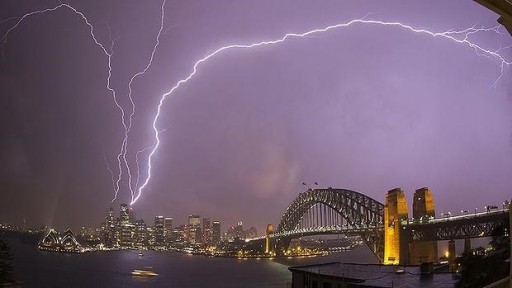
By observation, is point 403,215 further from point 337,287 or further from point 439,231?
point 337,287

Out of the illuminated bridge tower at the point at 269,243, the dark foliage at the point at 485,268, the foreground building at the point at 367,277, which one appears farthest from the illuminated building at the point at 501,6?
the illuminated bridge tower at the point at 269,243

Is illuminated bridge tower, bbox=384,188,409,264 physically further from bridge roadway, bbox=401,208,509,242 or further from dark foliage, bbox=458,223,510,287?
dark foliage, bbox=458,223,510,287

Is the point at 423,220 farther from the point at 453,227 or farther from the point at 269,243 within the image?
the point at 269,243

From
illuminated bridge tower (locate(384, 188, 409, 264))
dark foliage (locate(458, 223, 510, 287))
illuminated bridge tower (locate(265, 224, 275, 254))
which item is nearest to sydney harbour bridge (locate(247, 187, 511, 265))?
illuminated bridge tower (locate(384, 188, 409, 264))

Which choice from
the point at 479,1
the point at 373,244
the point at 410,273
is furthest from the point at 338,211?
the point at 479,1

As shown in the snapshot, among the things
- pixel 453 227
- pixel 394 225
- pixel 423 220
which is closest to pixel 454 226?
pixel 453 227
